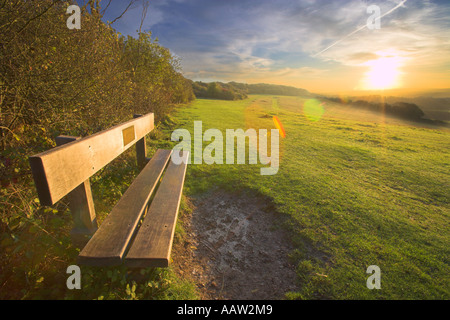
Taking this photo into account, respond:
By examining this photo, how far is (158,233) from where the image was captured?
76.7 inches

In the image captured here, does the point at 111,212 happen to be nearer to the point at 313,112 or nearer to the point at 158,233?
the point at 158,233

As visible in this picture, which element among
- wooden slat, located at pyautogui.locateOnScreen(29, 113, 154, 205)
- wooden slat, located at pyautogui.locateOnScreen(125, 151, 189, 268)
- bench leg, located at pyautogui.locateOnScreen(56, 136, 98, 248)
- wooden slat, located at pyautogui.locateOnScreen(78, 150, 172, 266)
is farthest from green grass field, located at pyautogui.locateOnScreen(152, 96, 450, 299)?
wooden slat, located at pyautogui.locateOnScreen(29, 113, 154, 205)

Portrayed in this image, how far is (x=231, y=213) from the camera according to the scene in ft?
12.3

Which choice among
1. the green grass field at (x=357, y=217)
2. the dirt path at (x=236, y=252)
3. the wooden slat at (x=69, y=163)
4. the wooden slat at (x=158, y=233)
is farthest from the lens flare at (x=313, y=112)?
the wooden slat at (x=69, y=163)

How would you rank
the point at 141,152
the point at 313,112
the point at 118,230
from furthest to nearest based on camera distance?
the point at 313,112 → the point at 141,152 → the point at 118,230

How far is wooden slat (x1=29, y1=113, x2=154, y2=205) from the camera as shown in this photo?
1.33 m

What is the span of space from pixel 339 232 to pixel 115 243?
3046mm

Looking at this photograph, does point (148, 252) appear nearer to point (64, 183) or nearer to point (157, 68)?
point (64, 183)

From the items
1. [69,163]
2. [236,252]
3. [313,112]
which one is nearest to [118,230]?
[69,163]

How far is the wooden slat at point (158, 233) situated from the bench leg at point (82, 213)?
482mm

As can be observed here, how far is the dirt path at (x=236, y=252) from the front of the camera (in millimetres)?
2324

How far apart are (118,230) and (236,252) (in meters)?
1.61

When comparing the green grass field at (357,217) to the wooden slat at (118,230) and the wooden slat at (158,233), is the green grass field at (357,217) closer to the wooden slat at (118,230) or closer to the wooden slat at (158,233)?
the wooden slat at (158,233)
